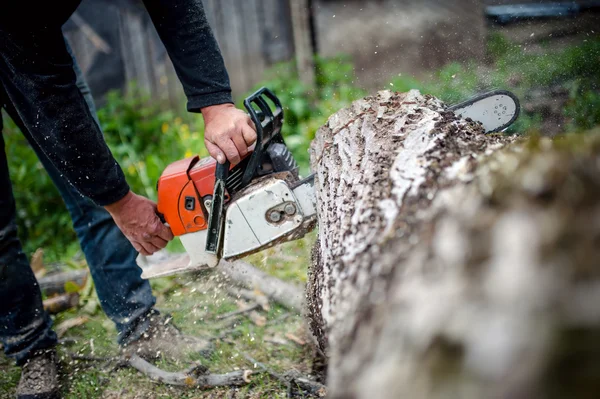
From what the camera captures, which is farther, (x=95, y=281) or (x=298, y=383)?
(x=95, y=281)

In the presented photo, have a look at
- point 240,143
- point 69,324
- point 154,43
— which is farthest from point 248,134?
point 154,43

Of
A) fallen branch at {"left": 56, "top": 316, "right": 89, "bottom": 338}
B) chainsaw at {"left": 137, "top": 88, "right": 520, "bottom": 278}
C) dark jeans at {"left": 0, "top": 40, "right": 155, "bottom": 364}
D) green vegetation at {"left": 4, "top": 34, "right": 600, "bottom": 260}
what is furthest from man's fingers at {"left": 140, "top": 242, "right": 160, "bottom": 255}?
green vegetation at {"left": 4, "top": 34, "right": 600, "bottom": 260}

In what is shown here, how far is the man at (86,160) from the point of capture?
64.6 inches

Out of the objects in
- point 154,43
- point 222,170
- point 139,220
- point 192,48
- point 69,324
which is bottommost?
point 69,324

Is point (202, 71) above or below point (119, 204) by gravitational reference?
above

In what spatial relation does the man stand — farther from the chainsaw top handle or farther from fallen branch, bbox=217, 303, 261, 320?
fallen branch, bbox=217, 303, 261, 320

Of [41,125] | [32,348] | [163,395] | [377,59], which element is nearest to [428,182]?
[41,125]

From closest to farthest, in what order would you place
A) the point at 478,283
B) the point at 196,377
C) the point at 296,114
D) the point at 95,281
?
1. the point at 478,283
2. the point at 196,377
3. the point at 95,281
4. the point at 296,114

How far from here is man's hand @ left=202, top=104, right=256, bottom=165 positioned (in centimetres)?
179

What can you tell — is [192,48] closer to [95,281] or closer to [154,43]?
[95,281]

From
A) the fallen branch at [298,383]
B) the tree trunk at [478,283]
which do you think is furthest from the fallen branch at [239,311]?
the tree trunk at [478,283]

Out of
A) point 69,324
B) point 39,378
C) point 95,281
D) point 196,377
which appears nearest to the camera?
point 196,377

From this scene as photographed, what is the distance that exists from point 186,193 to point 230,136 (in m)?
0.30

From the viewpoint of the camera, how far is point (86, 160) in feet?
5.83
